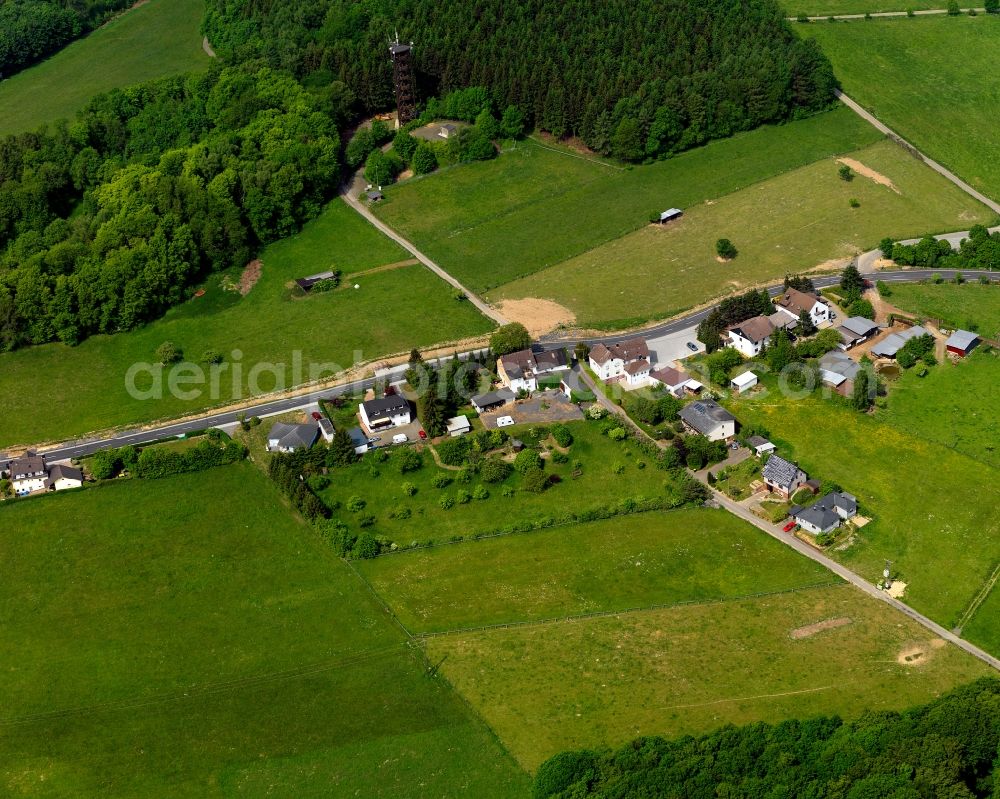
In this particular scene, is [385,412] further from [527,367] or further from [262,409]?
[527,367]

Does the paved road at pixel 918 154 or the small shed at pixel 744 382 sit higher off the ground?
the paved road at pixel 918 154

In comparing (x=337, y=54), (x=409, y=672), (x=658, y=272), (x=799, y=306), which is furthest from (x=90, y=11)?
(x=409, y=672)

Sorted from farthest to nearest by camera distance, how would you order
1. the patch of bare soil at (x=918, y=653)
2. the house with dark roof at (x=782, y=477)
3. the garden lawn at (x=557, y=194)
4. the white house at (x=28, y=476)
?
the garden lawn at (x=557, y=194) < the white house at (x=28, y=476) < the house with dark roof at (x=782, y=477) < the patch of bare soil at (x=918, y=653)

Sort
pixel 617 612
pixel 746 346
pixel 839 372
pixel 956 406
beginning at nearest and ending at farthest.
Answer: pixel 617 612
pixel 956 406
pixel 839 372
pixel 746 346

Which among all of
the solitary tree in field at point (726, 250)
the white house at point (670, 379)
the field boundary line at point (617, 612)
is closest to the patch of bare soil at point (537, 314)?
the white house at point (670, 379)

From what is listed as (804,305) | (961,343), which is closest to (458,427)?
(804,305)

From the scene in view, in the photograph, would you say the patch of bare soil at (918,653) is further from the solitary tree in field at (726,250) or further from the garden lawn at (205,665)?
the solitary tree in field at (726,250)

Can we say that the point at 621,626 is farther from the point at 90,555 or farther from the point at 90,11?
the point at 90,11
